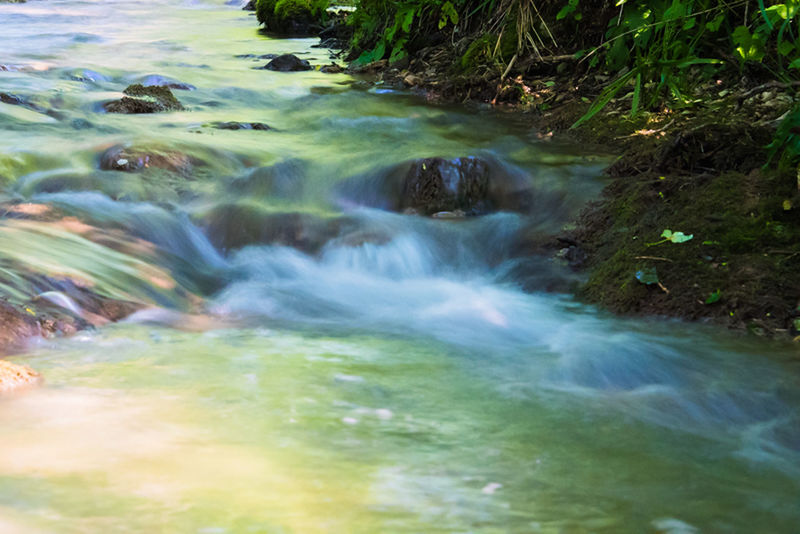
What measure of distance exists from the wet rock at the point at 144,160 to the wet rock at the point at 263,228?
665 mm

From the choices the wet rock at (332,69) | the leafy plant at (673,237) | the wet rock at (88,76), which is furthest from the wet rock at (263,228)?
the wet rock at (332,69)

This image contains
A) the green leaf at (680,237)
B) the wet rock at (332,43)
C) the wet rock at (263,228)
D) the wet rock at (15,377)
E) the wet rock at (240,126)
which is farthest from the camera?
the wet rock at (332,43)

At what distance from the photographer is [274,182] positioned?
5.74m

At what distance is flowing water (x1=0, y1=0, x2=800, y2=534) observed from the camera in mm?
1867

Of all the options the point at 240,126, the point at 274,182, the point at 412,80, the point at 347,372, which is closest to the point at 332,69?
the point at 412,80

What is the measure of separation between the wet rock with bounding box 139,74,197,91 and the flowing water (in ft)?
7.12

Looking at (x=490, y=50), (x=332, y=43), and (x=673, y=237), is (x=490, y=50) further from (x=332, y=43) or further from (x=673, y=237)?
(x=332, y=43)

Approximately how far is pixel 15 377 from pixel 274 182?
349 centimetres

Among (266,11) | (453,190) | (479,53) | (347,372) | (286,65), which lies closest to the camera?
(347,372)

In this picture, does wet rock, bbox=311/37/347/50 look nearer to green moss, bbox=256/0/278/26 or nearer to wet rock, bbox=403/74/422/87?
green moss, bbox=256/0/278/26

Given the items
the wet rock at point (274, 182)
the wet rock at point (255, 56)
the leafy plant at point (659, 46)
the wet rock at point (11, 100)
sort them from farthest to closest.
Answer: the wet rock at point (255, 56)
the wet rock at point (11, 100)
the wet rock at point (274, 182)
the leafy plant at point (659, 46)

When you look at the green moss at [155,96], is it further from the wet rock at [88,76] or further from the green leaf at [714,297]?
the green leaf at [714,297]

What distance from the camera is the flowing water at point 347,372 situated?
6.13 ft

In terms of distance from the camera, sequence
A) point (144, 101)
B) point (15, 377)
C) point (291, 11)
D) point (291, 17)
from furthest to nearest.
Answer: point (291, 17)
point (291, 11)
point (144, 101)
point (15, 377)
